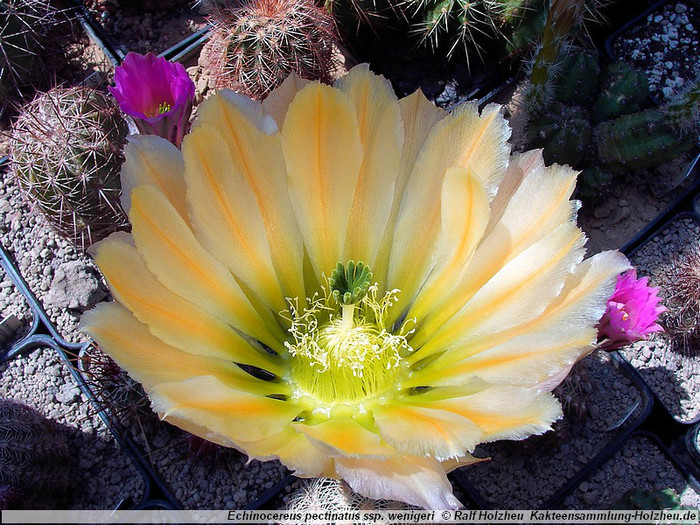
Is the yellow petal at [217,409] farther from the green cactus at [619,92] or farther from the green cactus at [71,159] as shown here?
the green cactus at [619,92]

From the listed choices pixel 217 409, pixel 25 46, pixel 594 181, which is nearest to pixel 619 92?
pixel 594 181

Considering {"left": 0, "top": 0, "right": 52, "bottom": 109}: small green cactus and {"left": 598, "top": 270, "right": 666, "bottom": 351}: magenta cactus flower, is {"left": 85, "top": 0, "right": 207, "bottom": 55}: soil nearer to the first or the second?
{"left": 0, "top": 0, "right": 52, "bottom": 109}: small green cactus

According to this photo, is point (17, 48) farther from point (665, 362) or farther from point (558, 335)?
point (665, 362)

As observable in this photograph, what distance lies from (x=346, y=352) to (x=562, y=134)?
764 millimetres

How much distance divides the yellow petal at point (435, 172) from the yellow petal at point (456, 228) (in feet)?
0.09

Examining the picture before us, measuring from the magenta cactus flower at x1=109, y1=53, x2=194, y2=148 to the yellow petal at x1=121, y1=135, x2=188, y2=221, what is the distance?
33 centimetres

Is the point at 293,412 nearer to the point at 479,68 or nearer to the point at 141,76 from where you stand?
the point at 141,76

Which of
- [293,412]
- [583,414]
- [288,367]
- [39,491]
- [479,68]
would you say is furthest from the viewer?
[479,68]

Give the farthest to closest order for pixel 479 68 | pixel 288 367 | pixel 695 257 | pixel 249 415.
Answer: pixel 479 68 → pixel 695 257 → pixel 288 367 → pixel 249 415

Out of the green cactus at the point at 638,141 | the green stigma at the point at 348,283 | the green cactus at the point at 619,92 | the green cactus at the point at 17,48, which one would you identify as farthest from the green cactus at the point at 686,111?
the green cactus at the point at 17,48

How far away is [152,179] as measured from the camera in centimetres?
84

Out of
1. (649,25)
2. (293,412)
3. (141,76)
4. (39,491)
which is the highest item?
(141,76)

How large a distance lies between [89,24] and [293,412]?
1.39 meters

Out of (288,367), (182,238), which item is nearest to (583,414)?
(288,367)
